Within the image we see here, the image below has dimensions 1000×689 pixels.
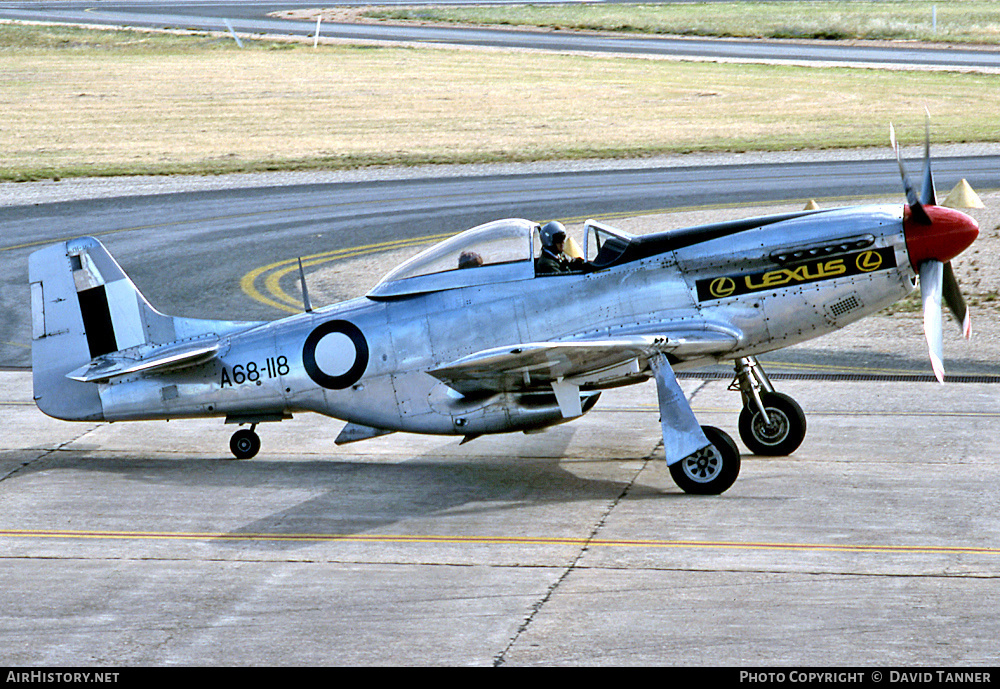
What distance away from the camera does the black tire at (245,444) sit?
43.4 ft

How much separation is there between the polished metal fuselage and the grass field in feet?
80.4

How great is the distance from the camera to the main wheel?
12695 mm

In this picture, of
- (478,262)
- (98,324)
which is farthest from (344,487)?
(98,324)

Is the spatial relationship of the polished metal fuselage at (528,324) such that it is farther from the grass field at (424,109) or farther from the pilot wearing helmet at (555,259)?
the grass field at (424,109)

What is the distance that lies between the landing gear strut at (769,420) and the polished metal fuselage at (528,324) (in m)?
0.66

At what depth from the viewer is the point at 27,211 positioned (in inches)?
1224

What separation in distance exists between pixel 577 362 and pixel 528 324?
2.73 feet

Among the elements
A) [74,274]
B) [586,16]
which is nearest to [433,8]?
[586,16]

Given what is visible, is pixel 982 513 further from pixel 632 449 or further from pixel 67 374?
pixel 67 374

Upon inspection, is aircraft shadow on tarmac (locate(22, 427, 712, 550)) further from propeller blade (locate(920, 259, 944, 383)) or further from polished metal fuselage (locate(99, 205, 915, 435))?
propeller blade (locate(920, 259, 944, 383))

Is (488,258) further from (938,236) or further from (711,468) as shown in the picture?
(938,236)

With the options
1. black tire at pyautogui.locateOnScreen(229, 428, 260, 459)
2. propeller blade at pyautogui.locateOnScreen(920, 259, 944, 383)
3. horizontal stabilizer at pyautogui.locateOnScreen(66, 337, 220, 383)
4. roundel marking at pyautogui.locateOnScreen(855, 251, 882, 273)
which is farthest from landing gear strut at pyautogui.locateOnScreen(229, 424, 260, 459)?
propeller blade at pyautogui.locateOnScreen(920, 259, 944, 383)

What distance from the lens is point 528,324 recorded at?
12148mm

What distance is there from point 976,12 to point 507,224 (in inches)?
2674
